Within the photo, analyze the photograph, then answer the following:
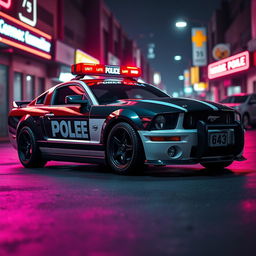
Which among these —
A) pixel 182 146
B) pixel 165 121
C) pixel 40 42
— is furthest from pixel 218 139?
pixel 40 42

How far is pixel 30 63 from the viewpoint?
1024 inches

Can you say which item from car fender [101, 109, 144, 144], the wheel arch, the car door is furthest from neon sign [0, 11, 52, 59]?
car fender [101, 109, 144, 144]

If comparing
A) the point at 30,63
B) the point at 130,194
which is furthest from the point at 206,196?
the point at 30,63

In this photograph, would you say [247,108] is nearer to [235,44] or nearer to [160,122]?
[160,122]

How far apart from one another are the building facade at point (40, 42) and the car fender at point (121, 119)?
1178 centimetres

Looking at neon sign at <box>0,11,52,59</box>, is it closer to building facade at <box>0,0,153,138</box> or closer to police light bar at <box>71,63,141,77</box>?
building facade at <box>0,0,153,138</box>

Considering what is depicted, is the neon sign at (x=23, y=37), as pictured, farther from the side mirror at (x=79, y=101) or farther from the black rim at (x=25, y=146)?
the side mirror at (x=79, y=101)

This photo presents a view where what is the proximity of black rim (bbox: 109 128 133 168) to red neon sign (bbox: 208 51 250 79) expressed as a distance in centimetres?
2371

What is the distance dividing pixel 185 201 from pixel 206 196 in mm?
366

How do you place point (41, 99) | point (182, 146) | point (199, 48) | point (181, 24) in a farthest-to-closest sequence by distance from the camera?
point (199, 48) → point (181, 24) → point (41, 99) → point (182, 146)

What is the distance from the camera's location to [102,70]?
380 inches

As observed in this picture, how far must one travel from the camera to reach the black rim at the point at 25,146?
31.0ft

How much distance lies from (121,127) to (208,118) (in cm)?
118

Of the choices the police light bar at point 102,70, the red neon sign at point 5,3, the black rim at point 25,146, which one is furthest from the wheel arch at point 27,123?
the red neon sign at point 5,3
